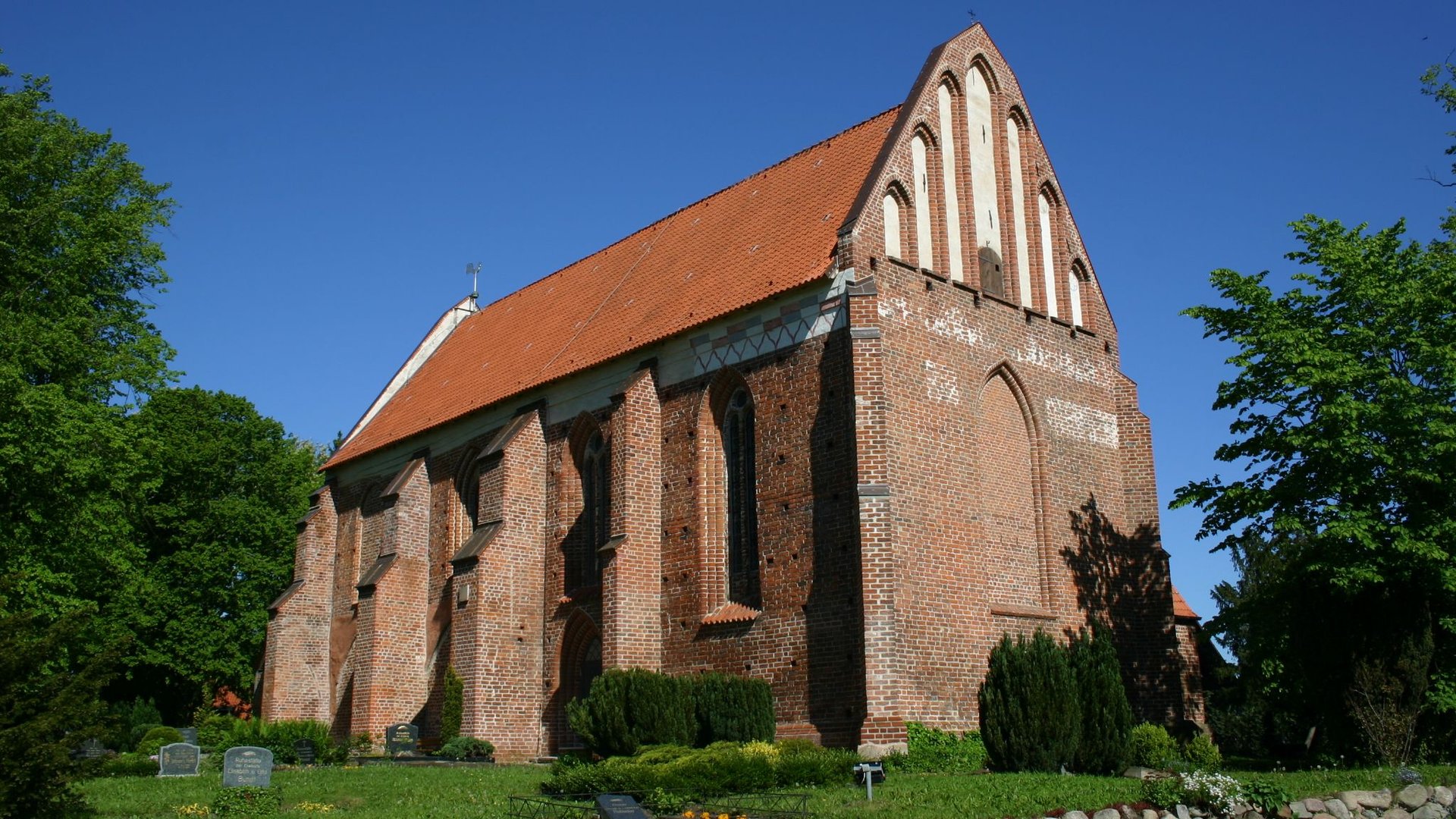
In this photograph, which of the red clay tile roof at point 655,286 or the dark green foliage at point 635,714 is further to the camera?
the red clay tile roof at point 655,286

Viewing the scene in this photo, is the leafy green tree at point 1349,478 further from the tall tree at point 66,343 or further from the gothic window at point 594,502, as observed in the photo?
the tall tree at point 66,343

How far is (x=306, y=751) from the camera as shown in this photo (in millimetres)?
24297

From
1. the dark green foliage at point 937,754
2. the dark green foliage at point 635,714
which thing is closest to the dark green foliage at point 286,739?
the dark green foliage at point 635,714

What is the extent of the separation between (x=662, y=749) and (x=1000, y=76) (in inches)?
576

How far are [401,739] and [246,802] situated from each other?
10.1m

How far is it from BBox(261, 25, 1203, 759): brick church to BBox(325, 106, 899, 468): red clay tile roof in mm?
111

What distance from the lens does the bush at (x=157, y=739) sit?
26.2 m

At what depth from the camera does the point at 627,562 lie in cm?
2259

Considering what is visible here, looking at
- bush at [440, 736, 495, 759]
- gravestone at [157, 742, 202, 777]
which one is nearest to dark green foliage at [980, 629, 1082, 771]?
bush at [440, 736, 495, 759]

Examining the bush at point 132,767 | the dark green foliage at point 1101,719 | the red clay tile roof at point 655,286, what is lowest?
Result: the bush at point 132,767

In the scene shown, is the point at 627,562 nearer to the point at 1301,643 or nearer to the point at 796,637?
the point at 796,637

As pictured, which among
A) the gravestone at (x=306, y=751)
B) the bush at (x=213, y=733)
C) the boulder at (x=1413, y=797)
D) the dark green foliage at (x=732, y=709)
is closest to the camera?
the boulder at (x=1413, y=797)

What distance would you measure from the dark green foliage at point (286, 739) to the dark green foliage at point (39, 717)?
8.90 m

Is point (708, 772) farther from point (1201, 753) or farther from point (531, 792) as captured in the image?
point (1201, 753)
